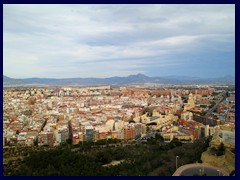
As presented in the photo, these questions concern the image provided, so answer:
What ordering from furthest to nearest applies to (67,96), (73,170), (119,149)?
(67,96), (119,149), (73,170)

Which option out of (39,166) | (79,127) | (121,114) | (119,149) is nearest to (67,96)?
(121,114)

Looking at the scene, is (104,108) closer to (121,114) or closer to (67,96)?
(121,114)

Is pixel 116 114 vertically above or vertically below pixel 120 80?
below

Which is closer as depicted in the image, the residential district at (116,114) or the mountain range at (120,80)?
the residential district at (116,114)

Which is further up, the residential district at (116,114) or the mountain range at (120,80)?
the mountain range at (120,80)

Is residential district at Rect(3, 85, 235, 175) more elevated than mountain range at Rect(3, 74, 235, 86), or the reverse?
mountain range at Rect(3, 74, 235, 86)

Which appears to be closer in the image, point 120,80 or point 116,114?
point 116,114

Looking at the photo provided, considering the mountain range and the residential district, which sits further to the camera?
the mountain range

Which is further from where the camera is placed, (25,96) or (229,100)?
(25,96)
